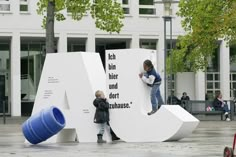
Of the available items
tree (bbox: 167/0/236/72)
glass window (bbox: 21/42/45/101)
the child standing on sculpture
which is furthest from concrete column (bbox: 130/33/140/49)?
the child standing on sculpture

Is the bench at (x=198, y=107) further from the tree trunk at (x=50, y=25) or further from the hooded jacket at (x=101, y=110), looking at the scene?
the hooded jacket at (x=101, y=110)

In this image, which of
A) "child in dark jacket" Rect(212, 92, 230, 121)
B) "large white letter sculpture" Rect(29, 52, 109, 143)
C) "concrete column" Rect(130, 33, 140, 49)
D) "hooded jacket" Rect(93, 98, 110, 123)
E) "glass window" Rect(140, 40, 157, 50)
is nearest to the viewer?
"hooded jacket" Rect(93, 98, 110, 123)

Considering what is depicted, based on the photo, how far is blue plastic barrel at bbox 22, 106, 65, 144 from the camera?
835 inches

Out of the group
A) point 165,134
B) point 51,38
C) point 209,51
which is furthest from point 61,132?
point 209,51

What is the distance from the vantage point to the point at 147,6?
61.8 metres

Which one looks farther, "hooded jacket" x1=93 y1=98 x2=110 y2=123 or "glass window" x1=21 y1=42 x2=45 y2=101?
"glass window" x1=21 y1=42 x2=45 y2=101

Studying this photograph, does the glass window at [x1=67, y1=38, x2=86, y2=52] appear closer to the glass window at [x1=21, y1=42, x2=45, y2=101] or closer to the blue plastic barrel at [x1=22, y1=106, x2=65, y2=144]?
the glass window at [x1=21, y1=42, x2=45, y2=101]

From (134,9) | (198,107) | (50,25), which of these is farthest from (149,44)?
(50,25)

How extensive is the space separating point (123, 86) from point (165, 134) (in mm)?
1963

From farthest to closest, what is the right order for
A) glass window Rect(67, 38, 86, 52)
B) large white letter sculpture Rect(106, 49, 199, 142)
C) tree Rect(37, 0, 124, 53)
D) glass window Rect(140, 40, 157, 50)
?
glass window Rect(140, 40, 157, 50), glass window Rect(67, 38, 86, 52), tree Rect(37, 0, 124, 53), large white letter sculpture Rect(106, 49, 199, 142)

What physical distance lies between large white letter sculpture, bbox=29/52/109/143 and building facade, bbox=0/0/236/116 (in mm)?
33693

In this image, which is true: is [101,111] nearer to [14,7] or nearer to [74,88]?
[74,88]

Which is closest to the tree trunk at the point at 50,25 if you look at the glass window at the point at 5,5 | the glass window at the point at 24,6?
the glass window at the point at 5,5

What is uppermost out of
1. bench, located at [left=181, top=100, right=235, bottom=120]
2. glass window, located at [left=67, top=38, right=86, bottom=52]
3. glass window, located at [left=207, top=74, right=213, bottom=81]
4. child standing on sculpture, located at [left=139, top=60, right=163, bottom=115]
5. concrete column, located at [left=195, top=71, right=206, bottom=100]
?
glass window, located at [left=67, top=38, right=86, bottom=52]
